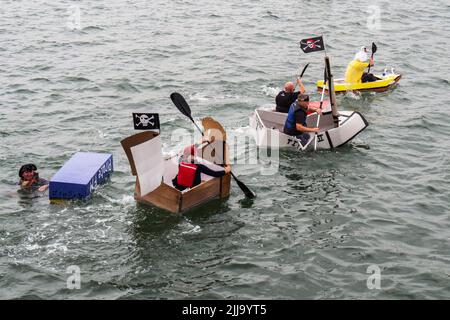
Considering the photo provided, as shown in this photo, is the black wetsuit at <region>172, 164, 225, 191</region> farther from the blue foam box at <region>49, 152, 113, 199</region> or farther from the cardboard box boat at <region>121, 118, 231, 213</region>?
the blue foam box at <region>49, 152, 113, 199</region>

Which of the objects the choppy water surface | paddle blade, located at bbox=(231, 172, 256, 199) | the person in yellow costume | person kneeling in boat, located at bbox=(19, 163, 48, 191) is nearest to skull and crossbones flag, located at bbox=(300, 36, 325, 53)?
the choppy water surface

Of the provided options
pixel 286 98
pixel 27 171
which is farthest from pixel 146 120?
pixel 286 98

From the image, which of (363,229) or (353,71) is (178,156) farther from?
(353,71)

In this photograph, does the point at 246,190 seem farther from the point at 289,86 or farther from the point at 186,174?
A: the point at 289,86

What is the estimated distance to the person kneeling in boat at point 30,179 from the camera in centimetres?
1264

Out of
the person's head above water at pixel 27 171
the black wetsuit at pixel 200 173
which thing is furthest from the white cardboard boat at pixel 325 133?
the person's head above water at pixel 27 171

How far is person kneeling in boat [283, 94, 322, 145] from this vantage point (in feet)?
49.9

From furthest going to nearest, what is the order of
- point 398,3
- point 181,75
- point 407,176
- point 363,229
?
1. point 398,3
2. point 181,75
3. point 407,176
4. point 363,229

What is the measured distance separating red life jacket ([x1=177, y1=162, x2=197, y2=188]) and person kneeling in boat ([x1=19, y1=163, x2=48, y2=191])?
9.71 feet

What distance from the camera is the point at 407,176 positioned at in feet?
48.8

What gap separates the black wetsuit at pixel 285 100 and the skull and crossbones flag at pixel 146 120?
623 centimetres

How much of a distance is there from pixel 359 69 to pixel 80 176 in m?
11.0
